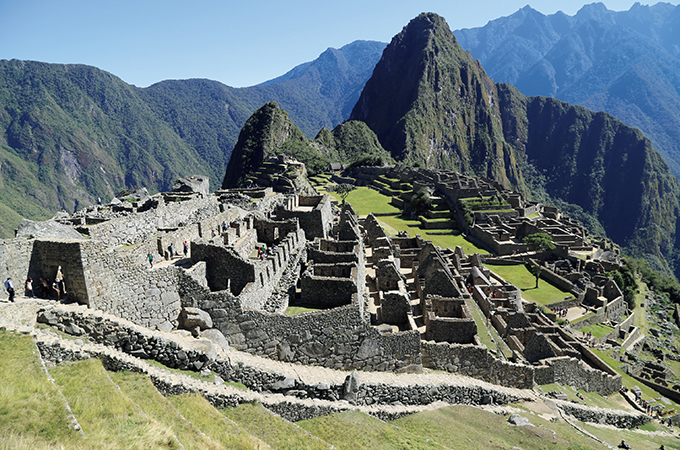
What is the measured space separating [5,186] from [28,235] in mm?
117126

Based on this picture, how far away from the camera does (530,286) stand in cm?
5378

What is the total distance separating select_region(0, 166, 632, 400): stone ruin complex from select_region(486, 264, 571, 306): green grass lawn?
1702 cm

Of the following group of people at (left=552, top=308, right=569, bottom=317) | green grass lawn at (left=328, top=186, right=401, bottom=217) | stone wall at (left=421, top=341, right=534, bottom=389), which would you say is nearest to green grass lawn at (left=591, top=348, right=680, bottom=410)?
group of people at (left=552, top=308, right=569, bottom=317)

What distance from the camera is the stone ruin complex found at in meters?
14.8

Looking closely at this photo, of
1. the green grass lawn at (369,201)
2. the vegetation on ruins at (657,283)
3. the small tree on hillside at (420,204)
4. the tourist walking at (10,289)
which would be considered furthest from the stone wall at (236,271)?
the vegetation on ruins at (657,283)

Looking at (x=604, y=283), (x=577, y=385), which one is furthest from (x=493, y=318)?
(x=604, y=283)

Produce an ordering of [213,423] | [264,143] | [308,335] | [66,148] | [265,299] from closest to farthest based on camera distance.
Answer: [213,423]
[308,335]
[265,299]
[66,148]
[264,143]

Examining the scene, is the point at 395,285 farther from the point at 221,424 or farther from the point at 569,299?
the point at 569,299

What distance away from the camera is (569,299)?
49.3 m

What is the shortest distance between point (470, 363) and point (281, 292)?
1074 cm

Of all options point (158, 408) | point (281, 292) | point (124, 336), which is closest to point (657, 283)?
point (281, 292)

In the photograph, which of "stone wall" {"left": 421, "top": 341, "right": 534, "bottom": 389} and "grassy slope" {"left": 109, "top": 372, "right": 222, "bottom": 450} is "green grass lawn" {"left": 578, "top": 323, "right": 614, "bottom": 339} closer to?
"stone wall" {"left": 421, "top": 341, "right": 534, "bottom": 389}

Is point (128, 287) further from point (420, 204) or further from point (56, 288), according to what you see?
point (420, 204)

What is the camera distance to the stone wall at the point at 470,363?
2092 cm
